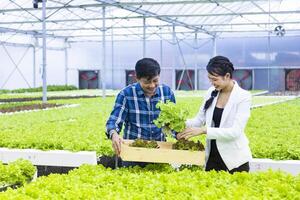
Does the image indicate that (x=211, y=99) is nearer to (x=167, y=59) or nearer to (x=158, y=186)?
(x=158, y=186)

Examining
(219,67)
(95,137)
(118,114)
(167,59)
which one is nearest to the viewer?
(219,67)

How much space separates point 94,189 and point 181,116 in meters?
1.08

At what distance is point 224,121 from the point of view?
16.1ft

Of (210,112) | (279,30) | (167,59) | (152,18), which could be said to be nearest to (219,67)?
(210,112)

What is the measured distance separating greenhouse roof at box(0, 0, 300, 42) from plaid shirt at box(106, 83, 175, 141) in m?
16.0

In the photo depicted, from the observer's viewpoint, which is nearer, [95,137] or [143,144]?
[143,144]

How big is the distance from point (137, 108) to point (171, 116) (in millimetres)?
485

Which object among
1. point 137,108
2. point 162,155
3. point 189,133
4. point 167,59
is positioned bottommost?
point 162,155

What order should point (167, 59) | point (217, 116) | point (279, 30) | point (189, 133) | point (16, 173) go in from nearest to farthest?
1. point (189, 133)
2. point (217, 116)
3. point (16, 173)
4. point (279, 30)
5. point (167, 59)

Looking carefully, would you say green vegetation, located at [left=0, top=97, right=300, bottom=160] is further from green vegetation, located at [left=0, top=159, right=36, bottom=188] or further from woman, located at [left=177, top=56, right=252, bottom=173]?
green vegetation, located at [left=0, top=159, right=36, bottom=188]

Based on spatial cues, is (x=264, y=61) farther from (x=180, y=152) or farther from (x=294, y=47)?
(x=180, y=152)

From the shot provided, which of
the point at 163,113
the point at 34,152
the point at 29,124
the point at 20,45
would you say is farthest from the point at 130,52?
the point at 163,113

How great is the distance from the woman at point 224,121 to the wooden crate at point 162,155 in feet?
0.54

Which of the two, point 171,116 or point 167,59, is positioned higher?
point 167,59
